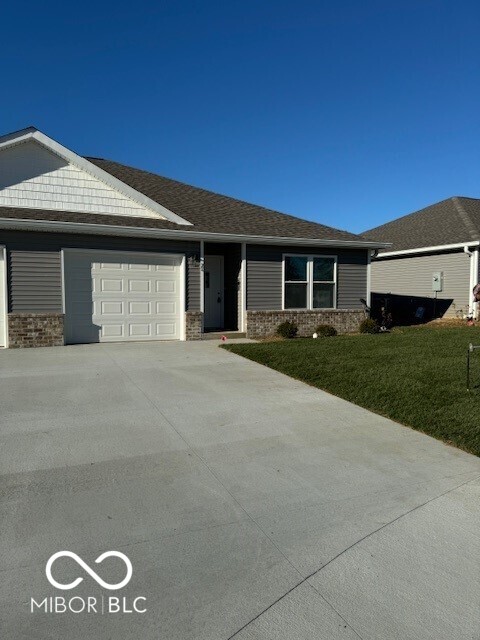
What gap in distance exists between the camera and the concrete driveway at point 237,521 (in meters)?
2.45

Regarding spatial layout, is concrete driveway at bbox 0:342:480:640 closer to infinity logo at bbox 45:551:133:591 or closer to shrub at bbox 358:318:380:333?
infinity logo at bbox 45:551:133:591

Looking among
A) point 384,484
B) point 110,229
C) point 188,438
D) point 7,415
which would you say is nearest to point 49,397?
point 7,415

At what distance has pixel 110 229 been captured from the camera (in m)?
11.9

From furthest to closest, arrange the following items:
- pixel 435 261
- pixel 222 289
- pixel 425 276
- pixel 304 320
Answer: pixel 425 276 < pixel 435 261 < pixel 222 289 < pixel 304 320

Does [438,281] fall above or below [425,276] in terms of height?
below

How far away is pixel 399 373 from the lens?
799 centimetres

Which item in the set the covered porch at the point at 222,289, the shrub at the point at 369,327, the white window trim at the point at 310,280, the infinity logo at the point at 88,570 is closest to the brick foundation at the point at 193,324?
the covered porch at the point at 222,289

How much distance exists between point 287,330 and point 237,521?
10.5m

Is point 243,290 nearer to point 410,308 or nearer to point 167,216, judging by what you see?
point 167,216

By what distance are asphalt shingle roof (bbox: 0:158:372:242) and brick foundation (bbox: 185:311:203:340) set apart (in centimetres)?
233
